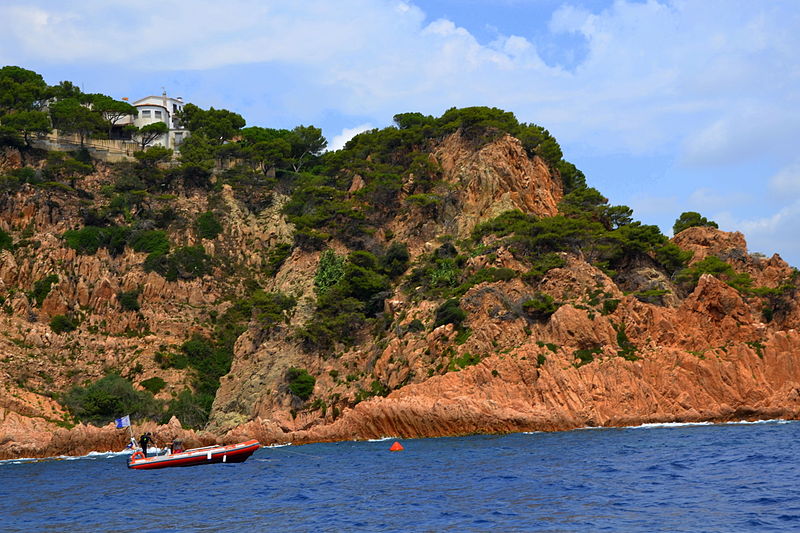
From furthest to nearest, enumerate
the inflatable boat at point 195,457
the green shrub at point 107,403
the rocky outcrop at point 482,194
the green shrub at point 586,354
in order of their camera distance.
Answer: the rocky outcrop at point 482,194 < the green shrub at point 107,403 < the green shrub at point 586,354 < the inflatable boat at point 195,457

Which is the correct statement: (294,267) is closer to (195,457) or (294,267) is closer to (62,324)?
(62,324)

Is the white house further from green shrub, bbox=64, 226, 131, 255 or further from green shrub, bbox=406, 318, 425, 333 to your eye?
green shrub, bbox=406, 318, 425, 333

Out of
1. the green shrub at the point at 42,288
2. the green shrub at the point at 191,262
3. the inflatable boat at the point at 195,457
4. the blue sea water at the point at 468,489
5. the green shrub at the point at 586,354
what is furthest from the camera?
the green shrub at the point at 191,262

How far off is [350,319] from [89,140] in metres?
47.1

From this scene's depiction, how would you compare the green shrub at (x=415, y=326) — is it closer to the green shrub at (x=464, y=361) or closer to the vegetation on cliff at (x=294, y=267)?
the vegetation on cliff at (x=294, y=267)

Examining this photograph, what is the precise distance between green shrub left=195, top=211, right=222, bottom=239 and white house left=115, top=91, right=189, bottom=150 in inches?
654

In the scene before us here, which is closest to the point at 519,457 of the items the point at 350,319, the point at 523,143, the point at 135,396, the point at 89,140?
the point at 350,319

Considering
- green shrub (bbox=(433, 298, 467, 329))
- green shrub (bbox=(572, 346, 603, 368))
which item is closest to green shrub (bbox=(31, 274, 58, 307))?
green shrub (bbox=(433, 298, 467, 329))

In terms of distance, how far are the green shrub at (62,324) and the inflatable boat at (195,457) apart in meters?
32.4

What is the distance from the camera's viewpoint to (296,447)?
225 ft

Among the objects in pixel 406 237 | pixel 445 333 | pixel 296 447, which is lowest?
pixel 296 447

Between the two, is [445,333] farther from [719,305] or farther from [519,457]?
[519,457]

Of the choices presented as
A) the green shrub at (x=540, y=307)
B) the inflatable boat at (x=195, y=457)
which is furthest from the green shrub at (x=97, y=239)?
the green shrub at (x=540, y=307)

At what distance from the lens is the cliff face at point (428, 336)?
65312 millimetres
